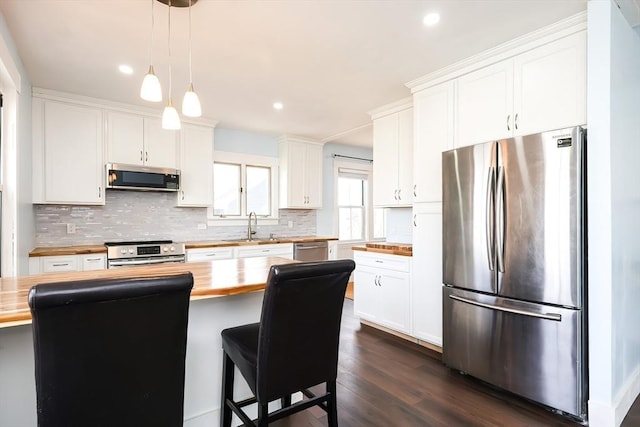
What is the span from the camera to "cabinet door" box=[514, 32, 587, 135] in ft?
6.89

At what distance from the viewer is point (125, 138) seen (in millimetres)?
3820

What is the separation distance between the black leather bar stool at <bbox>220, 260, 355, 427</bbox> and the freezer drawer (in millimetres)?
1357

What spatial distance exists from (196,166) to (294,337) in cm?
352

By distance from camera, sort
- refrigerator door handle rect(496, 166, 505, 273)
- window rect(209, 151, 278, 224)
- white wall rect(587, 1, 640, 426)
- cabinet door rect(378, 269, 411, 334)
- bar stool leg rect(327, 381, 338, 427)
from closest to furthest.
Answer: bar stool leg rect(327, 381, 338, 427), white wall rect(587, 1, 640, 426), refrigerator door handle rect(496, 166, 505, 273), cabinet door rect(378, 269, 411, 334), window rect(209, 151, 278, 224)

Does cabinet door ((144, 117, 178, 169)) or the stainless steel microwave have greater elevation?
cabinet door ((144, 117, 178, 169))

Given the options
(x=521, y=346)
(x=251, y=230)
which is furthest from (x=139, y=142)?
(x=521, y=346)

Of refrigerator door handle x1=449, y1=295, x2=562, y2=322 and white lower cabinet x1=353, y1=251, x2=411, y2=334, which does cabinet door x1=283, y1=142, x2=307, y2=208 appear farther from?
refrigerator door handle x1=449, y1=295, x2=562, y2=322

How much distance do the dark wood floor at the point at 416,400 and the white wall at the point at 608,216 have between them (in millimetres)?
263

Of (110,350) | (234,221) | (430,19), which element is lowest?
(110,350)

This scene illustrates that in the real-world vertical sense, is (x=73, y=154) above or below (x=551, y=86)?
below

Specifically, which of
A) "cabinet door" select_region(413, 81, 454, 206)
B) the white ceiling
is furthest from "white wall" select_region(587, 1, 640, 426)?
"cabinet door" select_region(413, 81, 454, 206)

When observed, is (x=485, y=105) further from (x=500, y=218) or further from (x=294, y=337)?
(x=294, y=337)

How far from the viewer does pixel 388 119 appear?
150 inches

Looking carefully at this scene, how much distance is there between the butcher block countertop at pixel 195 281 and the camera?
44.1 inches
